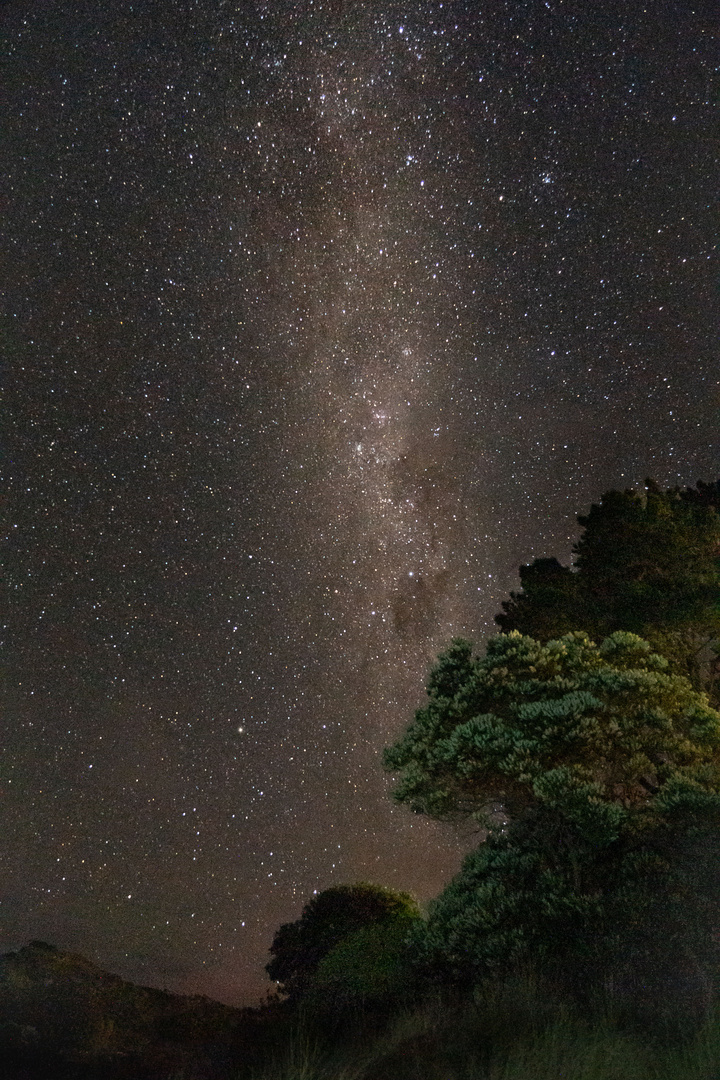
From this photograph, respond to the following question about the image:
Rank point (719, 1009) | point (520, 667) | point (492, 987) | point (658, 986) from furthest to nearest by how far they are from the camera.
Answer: point (520, 667) → point (492, 987) → point (658, 986) → point (719, 1009)

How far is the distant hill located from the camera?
43.4 ft

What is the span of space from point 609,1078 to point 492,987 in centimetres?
467

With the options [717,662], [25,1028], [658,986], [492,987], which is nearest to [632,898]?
[658,986]

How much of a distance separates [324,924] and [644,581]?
43.1 feet

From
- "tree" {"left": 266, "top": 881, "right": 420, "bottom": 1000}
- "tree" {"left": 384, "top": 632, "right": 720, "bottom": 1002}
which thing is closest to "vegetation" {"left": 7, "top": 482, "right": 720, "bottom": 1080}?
"tree" {"left": 384, "top": 632, "right": 720, "bottom": 1002}

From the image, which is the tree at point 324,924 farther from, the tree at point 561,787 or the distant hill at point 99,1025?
the tree at point 561,787

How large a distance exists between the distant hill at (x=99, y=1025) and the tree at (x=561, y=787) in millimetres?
4205

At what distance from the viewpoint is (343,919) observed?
2238 centimetres

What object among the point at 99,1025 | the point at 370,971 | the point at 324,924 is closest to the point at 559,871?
the point at 370,971

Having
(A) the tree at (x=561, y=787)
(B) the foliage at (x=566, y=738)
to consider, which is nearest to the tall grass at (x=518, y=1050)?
(A) the tree at (x=561, y=787)

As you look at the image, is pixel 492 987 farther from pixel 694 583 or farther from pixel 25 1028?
pixel 25 1028

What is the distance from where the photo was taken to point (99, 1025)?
2058 centimetres

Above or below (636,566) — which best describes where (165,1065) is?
below

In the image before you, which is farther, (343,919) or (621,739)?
(343,919)
